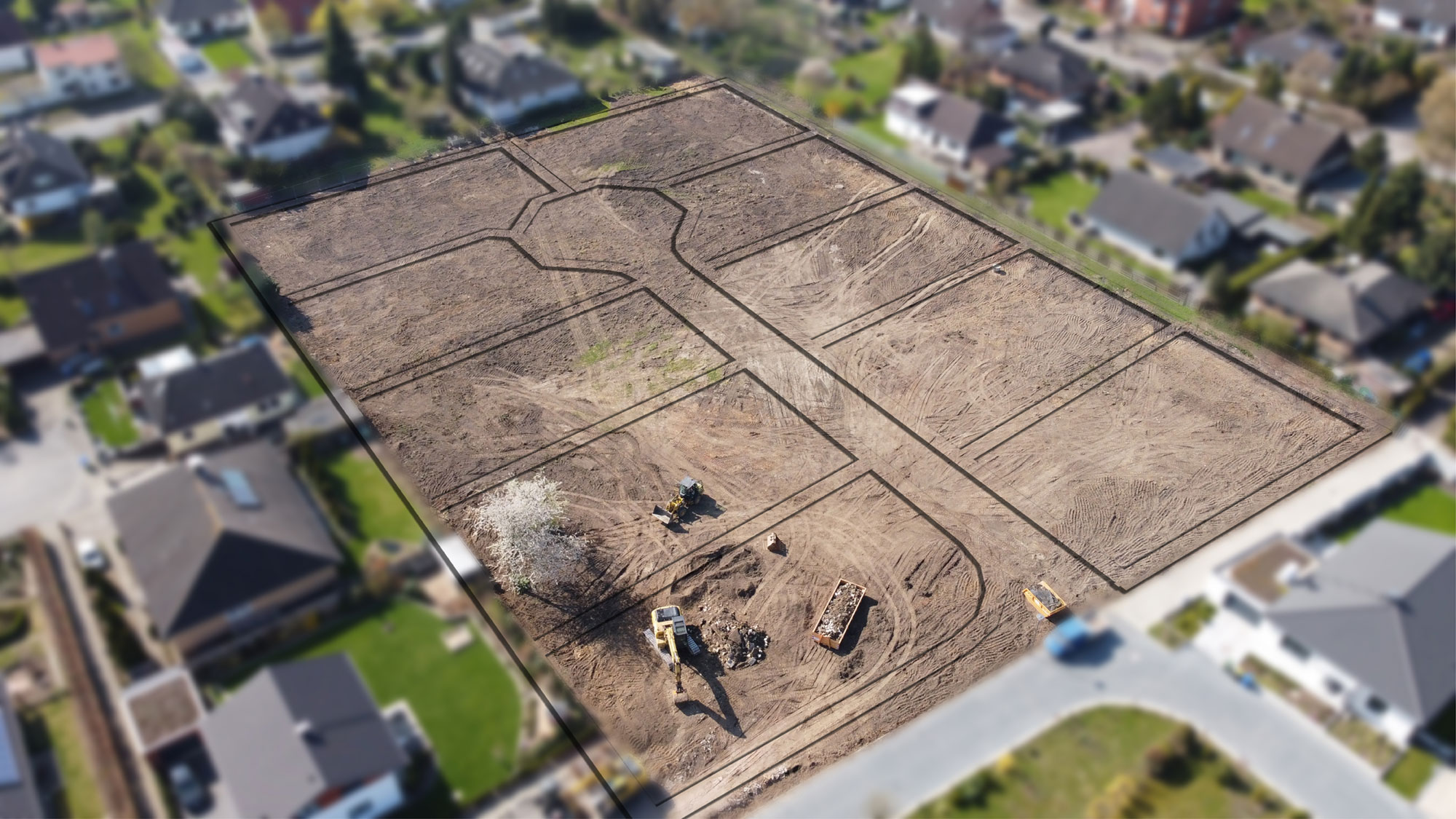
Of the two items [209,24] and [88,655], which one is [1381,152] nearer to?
[88,655]

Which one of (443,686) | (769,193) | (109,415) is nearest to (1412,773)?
(769,193)

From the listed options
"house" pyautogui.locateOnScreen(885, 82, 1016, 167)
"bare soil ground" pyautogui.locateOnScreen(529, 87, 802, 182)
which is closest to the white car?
"bare soil ground" pyautogui.locateOnScreen(529, 87, 802, 182)

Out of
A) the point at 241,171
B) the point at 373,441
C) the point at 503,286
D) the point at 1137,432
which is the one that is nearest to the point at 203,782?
the point at 373,441

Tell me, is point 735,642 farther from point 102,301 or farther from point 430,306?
point 102,301

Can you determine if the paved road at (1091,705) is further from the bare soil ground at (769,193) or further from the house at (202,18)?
the house at (202,18)

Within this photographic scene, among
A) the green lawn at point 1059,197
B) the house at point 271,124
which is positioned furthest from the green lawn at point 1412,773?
the house at point 271,124
